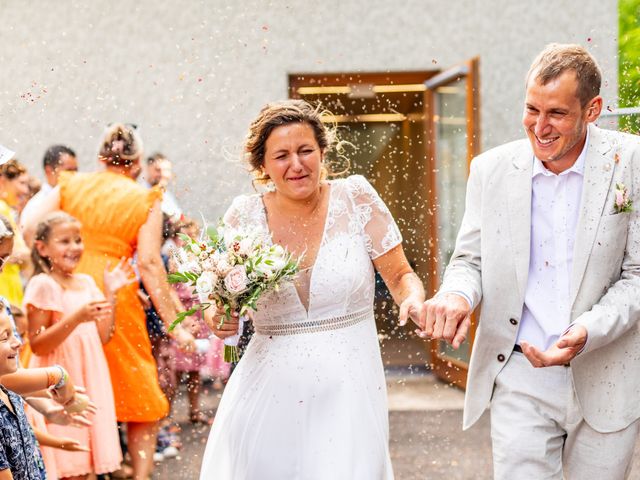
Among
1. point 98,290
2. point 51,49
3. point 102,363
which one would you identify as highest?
point 51,49

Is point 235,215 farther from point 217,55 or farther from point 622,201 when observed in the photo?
point 217,55

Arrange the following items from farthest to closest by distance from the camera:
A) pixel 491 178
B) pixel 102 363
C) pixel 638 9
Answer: pixel 638 9 < pixel 102 363 < pixel 491 178

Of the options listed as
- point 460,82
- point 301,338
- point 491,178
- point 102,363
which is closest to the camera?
point 491,178

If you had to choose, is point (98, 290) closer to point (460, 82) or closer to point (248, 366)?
point (248, 366)

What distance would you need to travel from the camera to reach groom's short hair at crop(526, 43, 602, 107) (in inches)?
126

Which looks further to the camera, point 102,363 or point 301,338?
point 102,363

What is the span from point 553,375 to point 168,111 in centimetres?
568

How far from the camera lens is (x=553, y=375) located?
3328mm

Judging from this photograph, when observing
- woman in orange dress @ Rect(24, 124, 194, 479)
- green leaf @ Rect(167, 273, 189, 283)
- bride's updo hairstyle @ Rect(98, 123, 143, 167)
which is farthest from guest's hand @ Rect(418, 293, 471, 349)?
bride's updo hairstyle @ Rect(98, 123, 143, 167)

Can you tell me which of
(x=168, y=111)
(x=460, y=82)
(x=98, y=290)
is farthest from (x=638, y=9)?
(x=98, y=290)

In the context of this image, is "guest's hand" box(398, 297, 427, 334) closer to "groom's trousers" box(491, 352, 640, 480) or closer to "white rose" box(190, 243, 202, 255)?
"groom's trousers" box(491, 352, 640, 480)

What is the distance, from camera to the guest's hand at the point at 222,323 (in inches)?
142

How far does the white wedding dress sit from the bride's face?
0.20m

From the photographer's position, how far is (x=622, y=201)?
3256 mm
